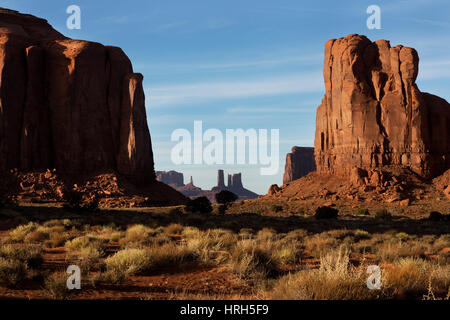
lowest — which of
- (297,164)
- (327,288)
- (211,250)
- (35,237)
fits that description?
(35,237)

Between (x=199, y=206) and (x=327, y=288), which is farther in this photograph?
(x=199, y=206)

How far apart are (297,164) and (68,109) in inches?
4796

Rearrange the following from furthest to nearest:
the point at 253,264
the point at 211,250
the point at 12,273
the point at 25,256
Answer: the point at 211,250, the point at 25,256, the point at 253,264, the point at 12,273

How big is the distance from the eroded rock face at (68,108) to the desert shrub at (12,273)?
Result: 5037cm

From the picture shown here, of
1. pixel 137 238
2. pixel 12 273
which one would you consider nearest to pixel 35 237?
pixel 137 238

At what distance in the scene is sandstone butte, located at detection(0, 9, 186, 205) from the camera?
175ft

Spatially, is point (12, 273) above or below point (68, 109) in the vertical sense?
below

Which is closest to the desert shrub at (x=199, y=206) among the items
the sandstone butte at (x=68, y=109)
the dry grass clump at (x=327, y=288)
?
the sandstone butte at (x=68, y=109)

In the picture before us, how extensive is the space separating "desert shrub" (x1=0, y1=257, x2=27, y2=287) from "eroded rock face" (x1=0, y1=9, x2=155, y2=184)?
5037cm

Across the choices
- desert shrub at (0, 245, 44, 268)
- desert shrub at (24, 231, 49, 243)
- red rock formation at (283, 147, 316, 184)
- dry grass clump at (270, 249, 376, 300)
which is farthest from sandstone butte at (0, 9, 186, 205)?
red rock formation at (283, 147, 316, 184)

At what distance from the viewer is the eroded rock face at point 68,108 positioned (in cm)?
5334

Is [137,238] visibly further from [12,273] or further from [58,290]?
[58,290]

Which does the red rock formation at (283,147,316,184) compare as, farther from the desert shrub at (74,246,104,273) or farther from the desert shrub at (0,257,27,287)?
the desert shrub at (0,257,27,287)

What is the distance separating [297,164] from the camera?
163 meters
